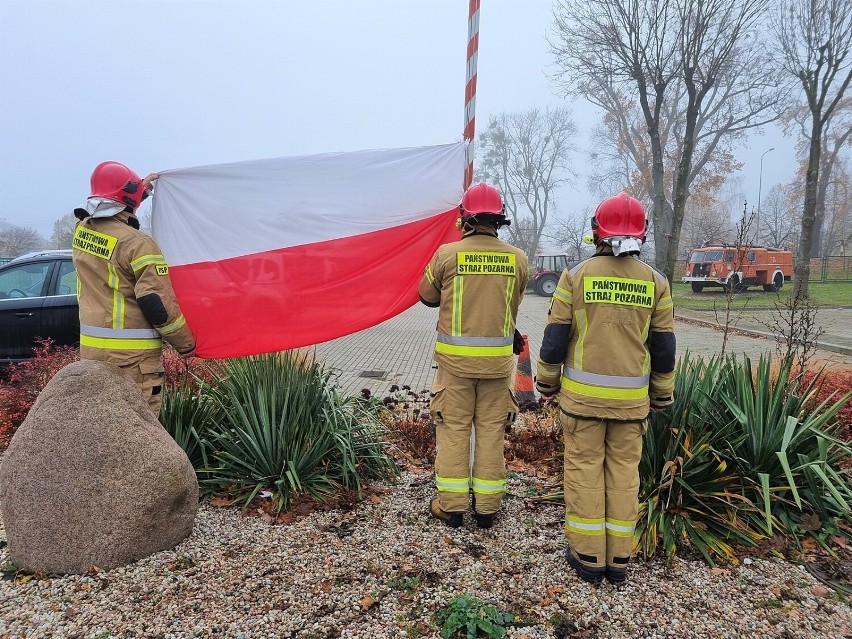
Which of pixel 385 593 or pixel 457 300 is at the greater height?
pixel 457 300

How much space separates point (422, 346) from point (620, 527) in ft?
28.5

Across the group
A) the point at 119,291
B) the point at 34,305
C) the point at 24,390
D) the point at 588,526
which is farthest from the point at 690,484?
the point at 34,305

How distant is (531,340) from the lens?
1247cm

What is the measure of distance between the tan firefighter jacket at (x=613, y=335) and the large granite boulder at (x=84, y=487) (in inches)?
92.4

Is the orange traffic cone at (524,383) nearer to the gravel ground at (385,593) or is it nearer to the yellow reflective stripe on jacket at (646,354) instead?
the gravel ground at (385,593)

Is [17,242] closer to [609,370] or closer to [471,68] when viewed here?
[471,68]

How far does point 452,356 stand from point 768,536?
2.22m

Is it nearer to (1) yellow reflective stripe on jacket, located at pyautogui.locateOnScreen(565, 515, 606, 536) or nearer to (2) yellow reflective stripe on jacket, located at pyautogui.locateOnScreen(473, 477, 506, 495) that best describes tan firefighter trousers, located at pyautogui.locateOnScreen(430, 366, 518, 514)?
(2) yellow reflective stripe on jacket, located at pyautogui.locateOnScreen(473, 477, 506, 495)

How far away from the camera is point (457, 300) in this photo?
3.36 m

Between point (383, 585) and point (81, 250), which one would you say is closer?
point (383, 585)

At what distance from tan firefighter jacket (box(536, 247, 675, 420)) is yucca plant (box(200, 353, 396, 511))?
182 centimetres

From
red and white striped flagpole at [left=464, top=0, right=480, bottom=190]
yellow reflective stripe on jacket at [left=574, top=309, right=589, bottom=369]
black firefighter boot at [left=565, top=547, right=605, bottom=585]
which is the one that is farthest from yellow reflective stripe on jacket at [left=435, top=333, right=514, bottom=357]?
red and white striped flagpole at [left=464, top=0, right=480, bottom=190]

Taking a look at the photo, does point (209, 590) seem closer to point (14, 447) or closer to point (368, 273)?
point (14, 447)

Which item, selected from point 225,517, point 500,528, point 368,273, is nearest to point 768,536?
point 500,528
